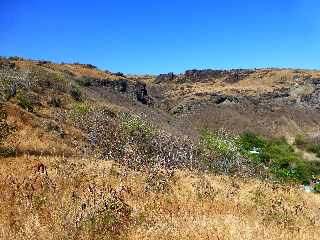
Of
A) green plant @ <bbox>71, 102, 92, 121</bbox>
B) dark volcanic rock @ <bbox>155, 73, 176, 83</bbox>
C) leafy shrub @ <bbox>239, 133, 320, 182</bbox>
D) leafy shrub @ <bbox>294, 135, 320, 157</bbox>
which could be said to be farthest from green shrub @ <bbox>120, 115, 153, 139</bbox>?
dark volcanic rock @ <bbox>155, 73, 176, 83</bbox>

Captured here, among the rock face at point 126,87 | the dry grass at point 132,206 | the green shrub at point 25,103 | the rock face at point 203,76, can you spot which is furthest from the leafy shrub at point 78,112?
the rock face at point 203,76

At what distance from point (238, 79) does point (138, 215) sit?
11299cm

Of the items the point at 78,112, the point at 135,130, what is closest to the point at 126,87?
the point at 78,112

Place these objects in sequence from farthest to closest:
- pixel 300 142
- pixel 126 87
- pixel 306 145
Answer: pixel 300 142 < pixel 306 145 < pixel 126 87

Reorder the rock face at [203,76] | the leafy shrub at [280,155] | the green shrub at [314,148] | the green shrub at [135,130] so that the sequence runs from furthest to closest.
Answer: the rock face at [203,76] < the green shrub at [314,148] < the leafy shrub at [280,155] < the green shrub at [135,130]

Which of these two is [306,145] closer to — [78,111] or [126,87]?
[126,87]

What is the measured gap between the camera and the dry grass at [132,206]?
279 inches

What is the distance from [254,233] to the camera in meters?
7.24

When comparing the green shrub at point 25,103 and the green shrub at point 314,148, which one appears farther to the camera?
the green shrub at point 314,148

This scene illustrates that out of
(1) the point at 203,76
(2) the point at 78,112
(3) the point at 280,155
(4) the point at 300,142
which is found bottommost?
(3) the point at 280,155

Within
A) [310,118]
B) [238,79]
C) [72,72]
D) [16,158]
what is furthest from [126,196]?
[238,79]

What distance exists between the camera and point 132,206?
861 centimetres

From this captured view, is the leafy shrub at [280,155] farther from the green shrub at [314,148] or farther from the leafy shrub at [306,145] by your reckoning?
the green shrub at [314,148]

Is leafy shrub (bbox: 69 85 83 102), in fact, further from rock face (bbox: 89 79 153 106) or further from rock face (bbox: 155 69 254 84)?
rock face (bbox: 155 69 254 84)
